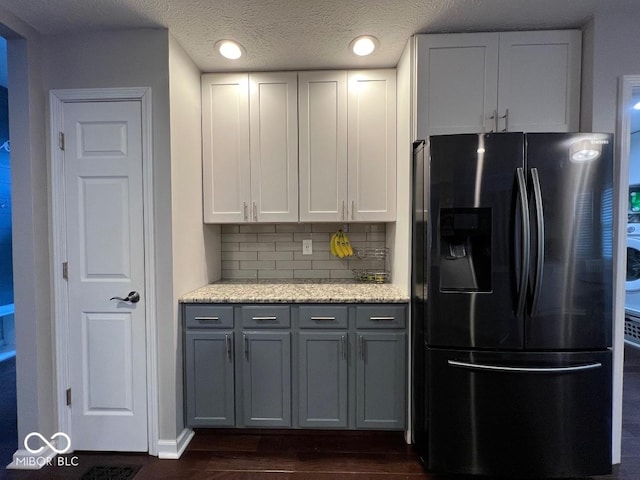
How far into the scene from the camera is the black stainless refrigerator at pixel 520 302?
1459mm

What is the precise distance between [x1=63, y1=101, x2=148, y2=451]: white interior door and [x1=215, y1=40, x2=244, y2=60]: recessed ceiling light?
648 mm

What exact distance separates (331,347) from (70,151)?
6.52 feet

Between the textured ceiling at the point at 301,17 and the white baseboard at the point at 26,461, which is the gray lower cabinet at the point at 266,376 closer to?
the white baseboard at the point at 26,461

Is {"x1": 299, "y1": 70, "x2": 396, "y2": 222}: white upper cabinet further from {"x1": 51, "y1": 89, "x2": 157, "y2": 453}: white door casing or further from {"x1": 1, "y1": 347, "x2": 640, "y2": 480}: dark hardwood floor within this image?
{"x1": 1, "y1": 347, "x2": 640, "y2": 480}: dark hardwood floor

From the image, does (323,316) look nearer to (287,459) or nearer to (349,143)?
(287,459)

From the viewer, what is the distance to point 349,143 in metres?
2.20

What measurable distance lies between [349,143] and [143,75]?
4.44ft

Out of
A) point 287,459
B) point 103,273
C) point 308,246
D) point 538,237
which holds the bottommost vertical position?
point 287,459

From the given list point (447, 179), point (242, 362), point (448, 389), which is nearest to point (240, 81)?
point (447, 179)

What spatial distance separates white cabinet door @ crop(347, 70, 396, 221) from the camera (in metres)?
2.17

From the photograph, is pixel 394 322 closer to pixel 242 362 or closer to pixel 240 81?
pixel 242 362

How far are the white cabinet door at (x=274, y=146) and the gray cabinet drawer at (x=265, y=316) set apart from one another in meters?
0.68

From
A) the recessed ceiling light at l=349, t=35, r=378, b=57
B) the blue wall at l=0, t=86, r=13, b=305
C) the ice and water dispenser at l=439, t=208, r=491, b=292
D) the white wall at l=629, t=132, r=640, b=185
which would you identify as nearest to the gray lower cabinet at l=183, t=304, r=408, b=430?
the ice and water dispenser at l=439, t=208, r=491, b=292

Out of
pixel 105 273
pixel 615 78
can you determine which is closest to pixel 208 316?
pixel 105 273
